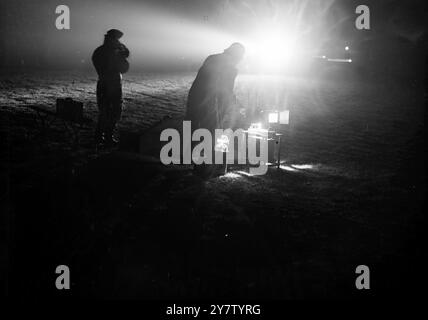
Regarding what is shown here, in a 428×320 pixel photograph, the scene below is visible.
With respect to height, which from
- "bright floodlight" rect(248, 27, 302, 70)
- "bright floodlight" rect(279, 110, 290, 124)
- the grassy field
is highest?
"bright floodlight" rect(248, 27, 302, 70)

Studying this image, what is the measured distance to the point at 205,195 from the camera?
6375mm

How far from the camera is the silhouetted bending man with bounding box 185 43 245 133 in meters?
7.26

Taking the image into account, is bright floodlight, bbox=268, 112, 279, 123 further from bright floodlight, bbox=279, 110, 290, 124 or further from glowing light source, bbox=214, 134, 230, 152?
glowing light source, bbox=214, 134, 230, 152

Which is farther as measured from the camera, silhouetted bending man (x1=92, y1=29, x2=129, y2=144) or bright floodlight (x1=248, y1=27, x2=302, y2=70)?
bright floodlight (x1=248, y1=27, x2=302, y2=70)

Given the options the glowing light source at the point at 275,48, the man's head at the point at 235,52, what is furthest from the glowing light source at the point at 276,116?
the glowing light source at the point at 275,48

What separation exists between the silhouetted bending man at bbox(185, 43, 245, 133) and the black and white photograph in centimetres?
2

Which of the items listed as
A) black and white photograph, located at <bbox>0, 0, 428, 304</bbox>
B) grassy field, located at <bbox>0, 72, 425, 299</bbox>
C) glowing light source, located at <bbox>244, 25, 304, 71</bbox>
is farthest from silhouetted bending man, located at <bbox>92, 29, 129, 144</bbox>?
glowing light source, located at <bbox>244, 25, 304, 71</bbox>

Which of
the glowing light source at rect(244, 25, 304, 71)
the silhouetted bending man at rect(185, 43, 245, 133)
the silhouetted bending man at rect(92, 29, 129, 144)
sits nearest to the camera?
the silhouetted bending man at rect(185, 43, 245, 133)

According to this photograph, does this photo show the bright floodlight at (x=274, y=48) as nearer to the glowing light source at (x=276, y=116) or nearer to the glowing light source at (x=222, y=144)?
the glowing light source at (x=276, y=116)

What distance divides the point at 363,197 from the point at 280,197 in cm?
135

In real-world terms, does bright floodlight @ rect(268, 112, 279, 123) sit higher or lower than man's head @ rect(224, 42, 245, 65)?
lower

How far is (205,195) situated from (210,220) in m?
0.92
